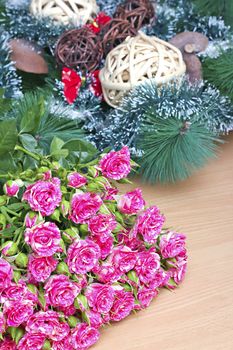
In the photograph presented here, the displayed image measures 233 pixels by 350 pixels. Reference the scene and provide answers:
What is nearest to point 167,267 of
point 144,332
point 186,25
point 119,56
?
point 144,332

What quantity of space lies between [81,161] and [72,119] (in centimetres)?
17

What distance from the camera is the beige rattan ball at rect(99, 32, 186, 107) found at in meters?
0.95

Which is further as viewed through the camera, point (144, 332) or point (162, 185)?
point (162, 185)

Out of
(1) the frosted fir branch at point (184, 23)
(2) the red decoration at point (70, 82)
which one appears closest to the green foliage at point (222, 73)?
(1) the frosted fir branch at point (184, 23)

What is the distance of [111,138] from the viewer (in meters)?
0.97

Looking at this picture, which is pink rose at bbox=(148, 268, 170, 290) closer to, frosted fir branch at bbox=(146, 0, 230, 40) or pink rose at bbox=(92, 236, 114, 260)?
pink rose at bbox=(92, 236, 114, 260)

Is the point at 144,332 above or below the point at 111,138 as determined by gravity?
below

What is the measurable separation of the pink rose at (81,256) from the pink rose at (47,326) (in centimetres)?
5

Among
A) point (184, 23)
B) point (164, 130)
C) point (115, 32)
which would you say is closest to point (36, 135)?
point (164, 130)

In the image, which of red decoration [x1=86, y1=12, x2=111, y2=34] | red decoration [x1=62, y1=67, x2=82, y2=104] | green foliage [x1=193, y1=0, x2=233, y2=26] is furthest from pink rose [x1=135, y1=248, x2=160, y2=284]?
green foliage [x1=193, y1=0, x2=233, y2=26]

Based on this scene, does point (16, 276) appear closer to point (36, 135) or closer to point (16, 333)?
point (16, 333)

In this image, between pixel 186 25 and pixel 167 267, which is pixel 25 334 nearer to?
pixel 167 267

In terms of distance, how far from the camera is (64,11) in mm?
1067

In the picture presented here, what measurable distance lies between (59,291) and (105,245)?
0.26 feet
